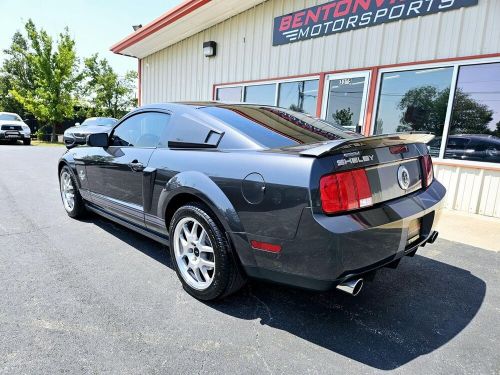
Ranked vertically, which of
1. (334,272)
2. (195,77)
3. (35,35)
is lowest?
(334,272)

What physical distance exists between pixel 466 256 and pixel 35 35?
79.0 feet

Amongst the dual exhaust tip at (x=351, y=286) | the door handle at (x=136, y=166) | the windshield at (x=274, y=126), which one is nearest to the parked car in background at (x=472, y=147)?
the windshield at (x=274, y=126)

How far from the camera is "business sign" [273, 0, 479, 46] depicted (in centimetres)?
534

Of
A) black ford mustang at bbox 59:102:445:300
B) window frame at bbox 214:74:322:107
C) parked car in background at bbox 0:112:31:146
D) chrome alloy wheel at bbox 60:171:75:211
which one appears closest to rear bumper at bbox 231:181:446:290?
black ford mustang at bbox 59:102:445:300

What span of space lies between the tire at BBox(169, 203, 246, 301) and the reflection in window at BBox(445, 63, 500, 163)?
4.49 m

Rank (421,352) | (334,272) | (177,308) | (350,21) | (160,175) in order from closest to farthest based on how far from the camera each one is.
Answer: (334,272), (421,352), (177,308), (160,175), (350,21)

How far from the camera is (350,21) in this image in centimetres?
623

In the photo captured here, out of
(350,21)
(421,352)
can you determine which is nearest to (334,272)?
(421,352)

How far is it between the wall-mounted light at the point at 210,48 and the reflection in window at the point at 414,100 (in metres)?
4.84

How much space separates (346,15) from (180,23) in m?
4.68

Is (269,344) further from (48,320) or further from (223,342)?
(48,320)

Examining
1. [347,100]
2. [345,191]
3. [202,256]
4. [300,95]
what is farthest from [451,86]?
[202,256]

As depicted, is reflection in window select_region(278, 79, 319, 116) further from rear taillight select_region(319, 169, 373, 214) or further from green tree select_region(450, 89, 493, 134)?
rear taillight select_region(319, 169, 373, 214)

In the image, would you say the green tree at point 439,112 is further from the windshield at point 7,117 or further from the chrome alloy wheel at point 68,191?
the windshield at point 7,117
